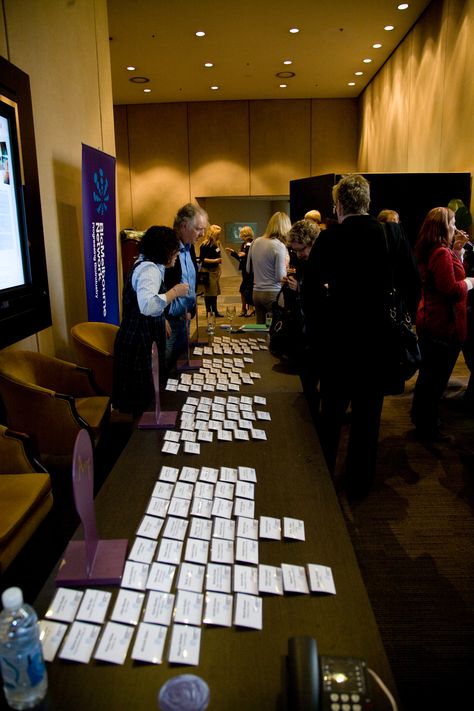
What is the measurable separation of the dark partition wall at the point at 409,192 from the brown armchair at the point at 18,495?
5.07 meters

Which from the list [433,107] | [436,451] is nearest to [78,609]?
[436,451]

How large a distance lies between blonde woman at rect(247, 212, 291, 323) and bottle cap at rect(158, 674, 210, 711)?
4086 mm

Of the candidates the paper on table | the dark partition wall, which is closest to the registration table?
the paper on table

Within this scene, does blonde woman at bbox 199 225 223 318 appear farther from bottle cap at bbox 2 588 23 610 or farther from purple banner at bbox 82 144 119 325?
bottle cap at bbox 2 588 23 610

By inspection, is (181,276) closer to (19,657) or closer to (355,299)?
(355,299)

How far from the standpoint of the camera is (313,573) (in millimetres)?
1070

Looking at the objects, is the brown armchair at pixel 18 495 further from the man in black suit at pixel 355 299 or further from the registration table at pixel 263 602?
the man in black suit at pixel 355 299

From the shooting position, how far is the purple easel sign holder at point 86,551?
3.35 feet

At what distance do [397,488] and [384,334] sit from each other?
99 cm

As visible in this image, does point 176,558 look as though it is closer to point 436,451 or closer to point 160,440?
point 160,440

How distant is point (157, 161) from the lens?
35.1ft

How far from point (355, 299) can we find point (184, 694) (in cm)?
181

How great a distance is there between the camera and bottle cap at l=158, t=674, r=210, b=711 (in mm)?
735

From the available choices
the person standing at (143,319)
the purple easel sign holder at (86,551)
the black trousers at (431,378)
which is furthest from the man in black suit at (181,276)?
the purple easel sign holder at (86,551)
